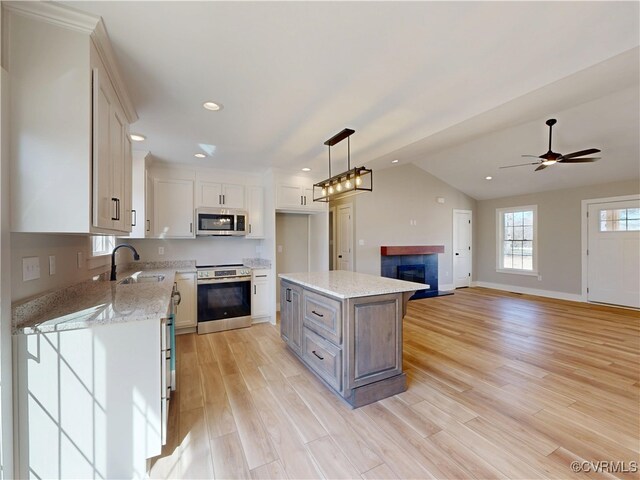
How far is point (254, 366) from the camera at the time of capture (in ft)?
9.53

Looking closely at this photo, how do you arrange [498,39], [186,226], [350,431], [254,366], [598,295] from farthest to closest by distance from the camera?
[598,295] → [186,226] → [254,366] → [350,431] → [498,39]

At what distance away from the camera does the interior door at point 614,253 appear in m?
5.16

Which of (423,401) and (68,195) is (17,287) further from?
(423,401)

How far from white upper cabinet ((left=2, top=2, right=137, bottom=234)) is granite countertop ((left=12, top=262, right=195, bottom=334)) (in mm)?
463

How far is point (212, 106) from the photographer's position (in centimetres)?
240

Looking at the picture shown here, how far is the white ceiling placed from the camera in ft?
4.77

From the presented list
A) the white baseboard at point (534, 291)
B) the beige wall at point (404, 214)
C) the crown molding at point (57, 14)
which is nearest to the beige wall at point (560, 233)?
the white baseboard at point (534, 291)

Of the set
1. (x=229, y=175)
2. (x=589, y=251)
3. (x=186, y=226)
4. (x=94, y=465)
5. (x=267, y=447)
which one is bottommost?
(x=267, y=447)

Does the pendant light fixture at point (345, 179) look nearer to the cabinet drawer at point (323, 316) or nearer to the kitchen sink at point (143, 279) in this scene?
the cabinet drawer at point (323, 316)

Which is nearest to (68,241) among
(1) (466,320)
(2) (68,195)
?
(2) (68,195)

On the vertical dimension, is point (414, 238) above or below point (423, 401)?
above

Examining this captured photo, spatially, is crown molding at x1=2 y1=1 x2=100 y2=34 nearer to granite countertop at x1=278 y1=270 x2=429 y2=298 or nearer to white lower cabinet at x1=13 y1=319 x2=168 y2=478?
white lower cabinet at x1=13 y1=319 x2=168 y2=478

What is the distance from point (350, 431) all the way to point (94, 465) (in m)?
1.49
